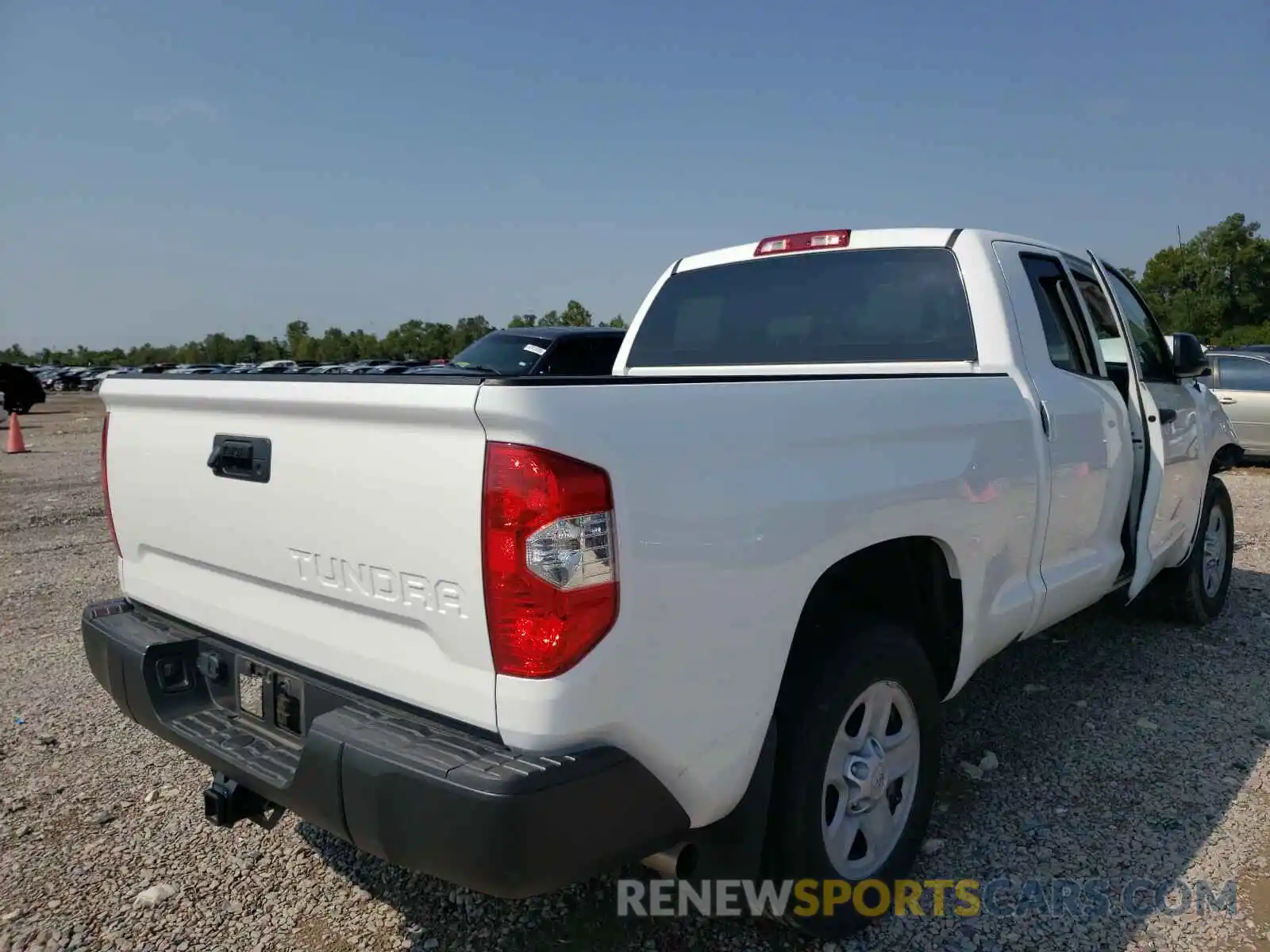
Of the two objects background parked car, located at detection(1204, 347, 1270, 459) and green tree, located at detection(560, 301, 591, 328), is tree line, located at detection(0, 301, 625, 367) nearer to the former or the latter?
green tree, located at detection(560, 301, 591, 328)

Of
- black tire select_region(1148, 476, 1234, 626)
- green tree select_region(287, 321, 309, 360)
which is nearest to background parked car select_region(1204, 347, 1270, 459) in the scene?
black tire select_region(1148, 476, 1234, 626)

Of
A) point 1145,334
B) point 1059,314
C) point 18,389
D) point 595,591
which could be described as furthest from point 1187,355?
point 18,389

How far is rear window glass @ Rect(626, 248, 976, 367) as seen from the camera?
3.43m

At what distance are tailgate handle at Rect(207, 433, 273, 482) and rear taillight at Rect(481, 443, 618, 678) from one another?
2.50 ft

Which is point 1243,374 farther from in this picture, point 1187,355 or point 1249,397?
point 1187,355

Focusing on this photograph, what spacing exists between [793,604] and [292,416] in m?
1.25

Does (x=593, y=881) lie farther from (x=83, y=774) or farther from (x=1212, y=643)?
(x=1212, y=643)

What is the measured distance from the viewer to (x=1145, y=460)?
13.1 feet

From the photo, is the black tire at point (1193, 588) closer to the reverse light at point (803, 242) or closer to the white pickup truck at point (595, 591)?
the white pickup truck at point (595, 591)

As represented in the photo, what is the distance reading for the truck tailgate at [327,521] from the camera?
1789 millimetres

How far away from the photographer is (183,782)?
3395 millimetres

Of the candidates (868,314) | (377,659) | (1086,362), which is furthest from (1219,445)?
(377,659)

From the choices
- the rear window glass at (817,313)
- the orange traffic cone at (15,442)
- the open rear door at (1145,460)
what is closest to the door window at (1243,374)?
the open rear door at (1145,460)

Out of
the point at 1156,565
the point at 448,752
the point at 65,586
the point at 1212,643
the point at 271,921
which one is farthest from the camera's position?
the point at 65,586
